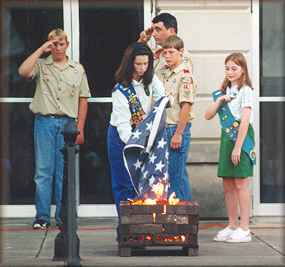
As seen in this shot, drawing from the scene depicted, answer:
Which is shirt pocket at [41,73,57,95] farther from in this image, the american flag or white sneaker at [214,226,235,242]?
white sneaker at [214,226,235,242]

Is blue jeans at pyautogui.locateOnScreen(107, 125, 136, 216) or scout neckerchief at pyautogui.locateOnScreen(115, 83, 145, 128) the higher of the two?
scout neckerchief at pyautogui.locateOnScreen(115, 83, 145, 128)

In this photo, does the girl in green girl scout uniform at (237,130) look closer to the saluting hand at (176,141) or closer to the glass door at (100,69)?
the saluting hand at (176,141)

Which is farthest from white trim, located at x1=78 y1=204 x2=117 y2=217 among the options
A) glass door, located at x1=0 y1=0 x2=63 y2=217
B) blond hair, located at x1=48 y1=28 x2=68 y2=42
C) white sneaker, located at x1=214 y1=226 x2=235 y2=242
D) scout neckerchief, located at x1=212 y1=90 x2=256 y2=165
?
scout neckerchief, located at x1=212 y1=90 x2=256 y2=165

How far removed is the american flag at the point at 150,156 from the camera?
9250 mm

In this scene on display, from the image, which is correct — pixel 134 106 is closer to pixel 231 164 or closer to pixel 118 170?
pixel 118 170

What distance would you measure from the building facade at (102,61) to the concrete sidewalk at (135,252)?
43cm

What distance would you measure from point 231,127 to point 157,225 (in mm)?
1540

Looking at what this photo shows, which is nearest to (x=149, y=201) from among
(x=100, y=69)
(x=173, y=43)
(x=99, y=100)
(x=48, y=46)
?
(x=173, y=43)

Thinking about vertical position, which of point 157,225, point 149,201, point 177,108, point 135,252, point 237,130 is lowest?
point 135,252

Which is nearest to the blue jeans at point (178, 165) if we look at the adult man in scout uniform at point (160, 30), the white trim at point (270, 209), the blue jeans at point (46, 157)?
the adult man in scout uniform at point (160, 30)

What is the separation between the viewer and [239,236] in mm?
10062

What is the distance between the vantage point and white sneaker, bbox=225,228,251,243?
10.1 m

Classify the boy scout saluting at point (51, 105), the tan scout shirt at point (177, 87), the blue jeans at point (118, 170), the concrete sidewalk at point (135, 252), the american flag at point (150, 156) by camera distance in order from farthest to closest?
the boy scout saluting at point (51, 105) → the tan scout shirt at point (177, 87) → the blue jeans at point (118, 170) → the american flag at point (150, 156) → the concrete sidewalk at point (135, 252)

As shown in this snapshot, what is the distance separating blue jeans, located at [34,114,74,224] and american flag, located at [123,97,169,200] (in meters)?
1.99
